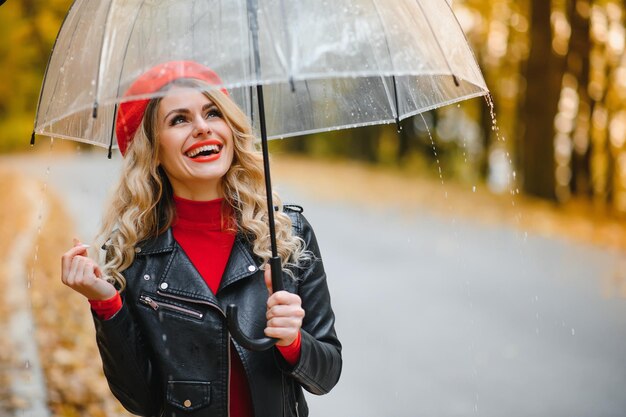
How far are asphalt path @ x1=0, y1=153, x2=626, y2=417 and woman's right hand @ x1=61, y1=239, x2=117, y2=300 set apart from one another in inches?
31.0

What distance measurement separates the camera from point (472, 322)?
29.2 feet

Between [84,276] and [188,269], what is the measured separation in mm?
381

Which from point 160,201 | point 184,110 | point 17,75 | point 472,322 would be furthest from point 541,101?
point 17,75

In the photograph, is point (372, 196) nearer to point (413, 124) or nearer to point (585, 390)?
point (413, 124)

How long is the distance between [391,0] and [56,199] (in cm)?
1573

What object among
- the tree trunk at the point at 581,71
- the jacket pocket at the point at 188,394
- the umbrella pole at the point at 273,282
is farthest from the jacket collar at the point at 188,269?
the tree trunk at the point at 581,71

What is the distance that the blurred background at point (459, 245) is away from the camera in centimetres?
696

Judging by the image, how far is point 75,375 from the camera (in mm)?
6793

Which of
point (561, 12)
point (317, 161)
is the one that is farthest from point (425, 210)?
point (317, 161)

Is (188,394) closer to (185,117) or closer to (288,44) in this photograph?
(185,117)

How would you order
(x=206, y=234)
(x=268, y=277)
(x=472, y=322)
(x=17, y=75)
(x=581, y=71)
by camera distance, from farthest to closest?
(x=17, y=75) → (x=581, y=71) → (x=472, y=322) → (x=206, y=234) → (x=268, y=277)

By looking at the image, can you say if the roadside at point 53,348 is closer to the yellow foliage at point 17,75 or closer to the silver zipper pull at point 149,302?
the silver zipper pull at point 149,302

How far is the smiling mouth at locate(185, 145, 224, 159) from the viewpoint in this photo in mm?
2871

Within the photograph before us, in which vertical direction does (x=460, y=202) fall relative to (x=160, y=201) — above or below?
below
